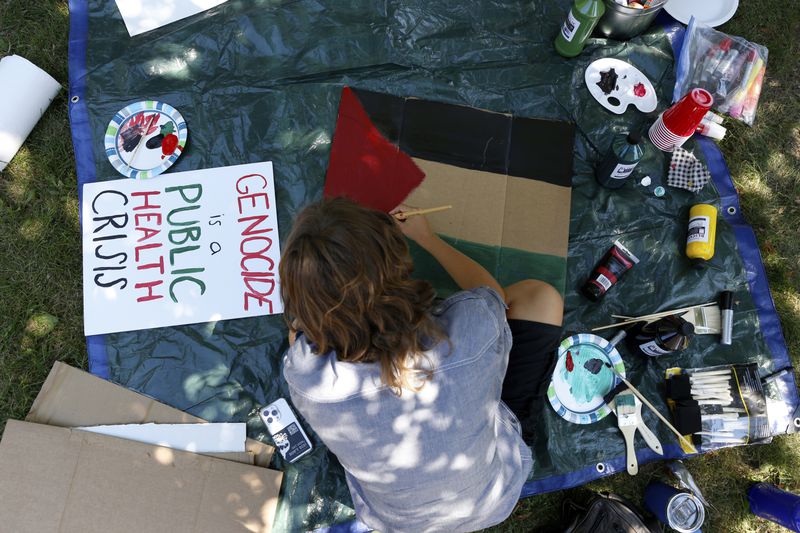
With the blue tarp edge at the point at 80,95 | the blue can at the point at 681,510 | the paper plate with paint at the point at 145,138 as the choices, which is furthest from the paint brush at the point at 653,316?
the blue tarp edge at the point at 80,95

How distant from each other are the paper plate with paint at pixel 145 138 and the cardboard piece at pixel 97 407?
84cm

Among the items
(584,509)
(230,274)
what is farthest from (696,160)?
(230,274)

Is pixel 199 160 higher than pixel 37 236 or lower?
higher

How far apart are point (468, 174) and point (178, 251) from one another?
1218mm

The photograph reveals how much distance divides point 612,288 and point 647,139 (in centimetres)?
67

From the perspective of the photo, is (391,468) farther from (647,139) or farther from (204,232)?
(647,139)

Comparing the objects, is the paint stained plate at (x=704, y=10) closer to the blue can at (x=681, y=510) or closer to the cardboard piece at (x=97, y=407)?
the blue can at (x=681, y=510)

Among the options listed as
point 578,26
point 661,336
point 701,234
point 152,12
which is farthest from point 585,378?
point 152,12

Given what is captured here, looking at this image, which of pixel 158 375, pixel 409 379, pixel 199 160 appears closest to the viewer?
pixel 409 379

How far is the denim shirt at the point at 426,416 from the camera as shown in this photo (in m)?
1.12

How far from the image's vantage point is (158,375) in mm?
1865

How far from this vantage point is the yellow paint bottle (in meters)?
1.93

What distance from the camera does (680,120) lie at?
1839 millimetres

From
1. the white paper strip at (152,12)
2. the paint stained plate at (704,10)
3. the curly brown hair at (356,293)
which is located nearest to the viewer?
the curly brown hair at (356,293)
